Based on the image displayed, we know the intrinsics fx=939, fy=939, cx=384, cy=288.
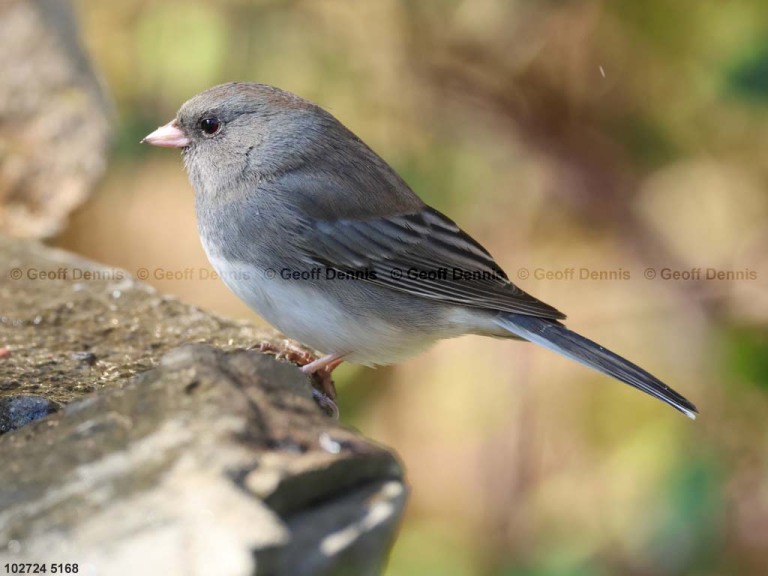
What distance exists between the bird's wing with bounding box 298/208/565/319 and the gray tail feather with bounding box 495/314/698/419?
0.12ft

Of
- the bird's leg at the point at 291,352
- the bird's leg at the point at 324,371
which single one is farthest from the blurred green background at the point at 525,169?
the bird's leg at the point at 324,371

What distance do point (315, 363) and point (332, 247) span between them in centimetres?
33

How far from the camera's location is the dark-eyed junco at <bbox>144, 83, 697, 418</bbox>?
246cm

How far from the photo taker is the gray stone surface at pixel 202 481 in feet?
4.04

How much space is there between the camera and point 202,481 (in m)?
1.30

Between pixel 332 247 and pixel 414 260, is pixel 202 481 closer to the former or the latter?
pixel 332 247

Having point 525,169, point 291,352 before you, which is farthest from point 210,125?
point 525,169

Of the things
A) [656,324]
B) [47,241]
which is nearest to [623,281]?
[656,324]

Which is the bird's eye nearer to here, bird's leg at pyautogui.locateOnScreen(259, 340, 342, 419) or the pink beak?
the pink beak

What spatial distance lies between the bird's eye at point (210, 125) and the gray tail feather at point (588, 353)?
100cm

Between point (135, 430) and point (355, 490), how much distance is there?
1.15 ft

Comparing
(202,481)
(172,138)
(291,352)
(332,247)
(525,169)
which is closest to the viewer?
(202,481)

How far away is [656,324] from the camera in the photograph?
13.3 feet

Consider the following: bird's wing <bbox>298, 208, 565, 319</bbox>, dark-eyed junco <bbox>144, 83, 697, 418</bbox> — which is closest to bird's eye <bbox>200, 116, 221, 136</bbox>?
dark-eyed junco <bbox>144, 83, 697, 418</bbox>
